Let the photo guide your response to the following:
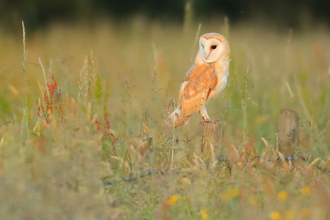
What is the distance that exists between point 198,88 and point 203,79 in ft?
0.21

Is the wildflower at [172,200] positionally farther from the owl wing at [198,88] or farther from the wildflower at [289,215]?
the owl wing at [198,88]

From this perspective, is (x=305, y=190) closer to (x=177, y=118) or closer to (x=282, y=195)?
(x=282, y=195)

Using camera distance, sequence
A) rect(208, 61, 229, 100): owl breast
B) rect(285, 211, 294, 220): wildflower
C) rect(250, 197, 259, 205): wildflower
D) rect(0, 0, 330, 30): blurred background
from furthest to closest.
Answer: rect(0, 0, 330, 30): blurred background
rect(208, 61, 229, 100): owl breast
rect(250, 197, 259, 205): wildflower
rect(285, 211, 294, 220): wildflower

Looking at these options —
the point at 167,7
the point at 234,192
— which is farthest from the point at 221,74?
the point at 167,7

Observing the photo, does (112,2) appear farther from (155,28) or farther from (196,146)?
(196,146)

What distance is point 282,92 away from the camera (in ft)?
10.7

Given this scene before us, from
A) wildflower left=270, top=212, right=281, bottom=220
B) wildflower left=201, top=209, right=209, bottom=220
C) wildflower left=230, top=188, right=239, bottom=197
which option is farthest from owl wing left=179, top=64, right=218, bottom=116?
wildflower left=270, top=212, right=281, bottom=220

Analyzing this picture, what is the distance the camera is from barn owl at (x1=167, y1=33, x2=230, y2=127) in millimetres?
2051

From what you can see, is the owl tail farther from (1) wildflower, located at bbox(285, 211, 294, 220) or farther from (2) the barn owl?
(1) wildflower, located at bbox(285, 211, 294, 220)

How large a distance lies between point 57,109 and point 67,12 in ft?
22.3

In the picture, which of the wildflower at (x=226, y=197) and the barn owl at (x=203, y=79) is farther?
the barn owl at (x=203, y=79)

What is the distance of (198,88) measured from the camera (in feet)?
7.00

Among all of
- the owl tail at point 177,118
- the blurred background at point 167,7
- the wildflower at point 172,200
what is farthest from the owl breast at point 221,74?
the blurred background at point 167,7

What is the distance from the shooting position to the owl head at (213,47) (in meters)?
2.00
